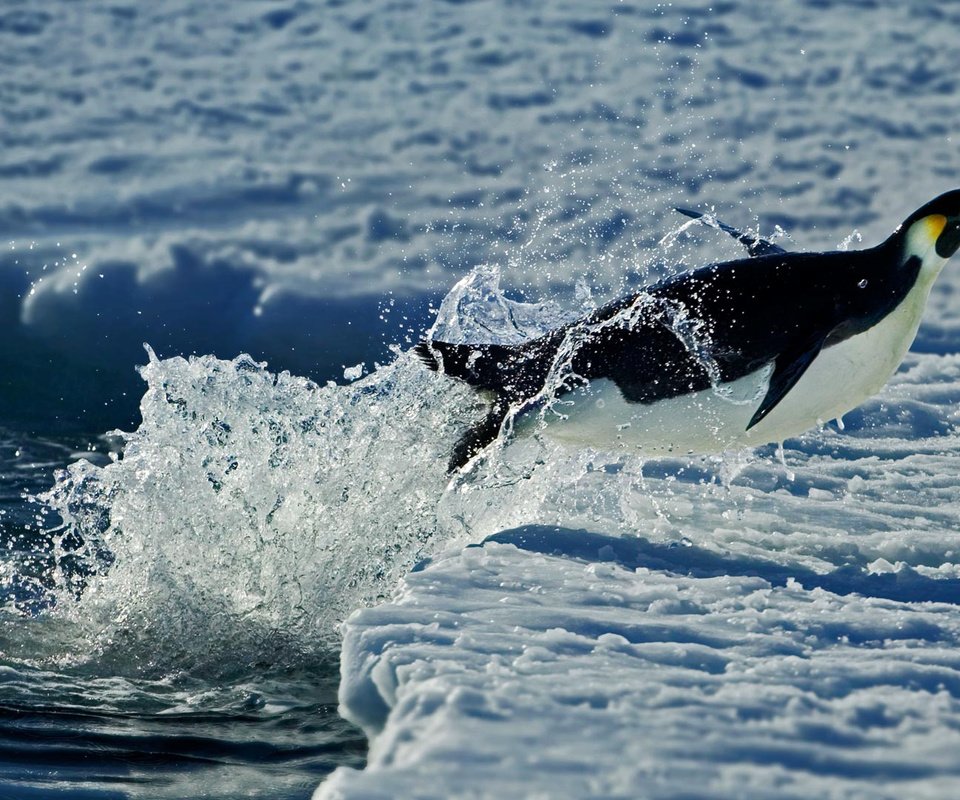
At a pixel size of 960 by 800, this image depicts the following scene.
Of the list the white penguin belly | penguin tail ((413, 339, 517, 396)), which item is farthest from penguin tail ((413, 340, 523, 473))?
the white penguin belly

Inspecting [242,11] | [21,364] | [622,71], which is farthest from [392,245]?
[242,11]

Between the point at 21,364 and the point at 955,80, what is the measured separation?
25.7 ft

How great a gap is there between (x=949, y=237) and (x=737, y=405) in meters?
0.81

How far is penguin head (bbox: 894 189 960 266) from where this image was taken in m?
3.90

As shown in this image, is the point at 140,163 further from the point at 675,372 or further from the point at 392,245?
the point at 675,372

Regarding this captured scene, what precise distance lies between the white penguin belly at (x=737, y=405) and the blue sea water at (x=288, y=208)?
21.1 inches

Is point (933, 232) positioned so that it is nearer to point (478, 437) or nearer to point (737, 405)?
point (737, 405)

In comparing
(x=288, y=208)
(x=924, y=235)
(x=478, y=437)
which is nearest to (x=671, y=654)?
(x=478, y=437)

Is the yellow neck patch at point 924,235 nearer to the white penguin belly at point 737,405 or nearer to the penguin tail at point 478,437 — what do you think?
the white penguin belly at point 737,405

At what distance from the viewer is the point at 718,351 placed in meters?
3.81

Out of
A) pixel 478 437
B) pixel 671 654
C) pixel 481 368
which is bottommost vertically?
pixel 671 654

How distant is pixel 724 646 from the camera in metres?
2.67

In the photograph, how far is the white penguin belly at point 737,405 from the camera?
3.82m

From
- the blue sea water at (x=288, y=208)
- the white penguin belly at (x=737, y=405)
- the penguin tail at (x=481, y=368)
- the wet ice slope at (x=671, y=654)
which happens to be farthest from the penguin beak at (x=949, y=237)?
the blue sea water at (x=288, y=208)
